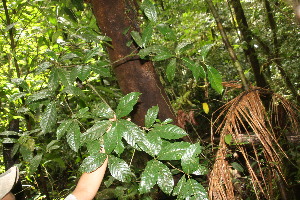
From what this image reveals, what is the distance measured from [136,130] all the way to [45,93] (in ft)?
2.17

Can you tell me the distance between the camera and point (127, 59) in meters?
1.42

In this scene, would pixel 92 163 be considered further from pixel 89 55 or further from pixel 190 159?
pixel 89 55

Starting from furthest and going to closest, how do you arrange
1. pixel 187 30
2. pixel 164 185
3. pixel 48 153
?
pixel 187 30 < pixel 48 153 < pixel 164 185

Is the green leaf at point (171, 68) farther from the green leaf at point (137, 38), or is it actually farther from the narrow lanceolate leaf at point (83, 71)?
the narrow lanceolate leaf at point (83, 71)

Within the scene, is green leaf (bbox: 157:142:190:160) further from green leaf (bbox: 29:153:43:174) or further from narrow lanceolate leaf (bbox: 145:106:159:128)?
green leaf (bbox: 29:153:43:174)

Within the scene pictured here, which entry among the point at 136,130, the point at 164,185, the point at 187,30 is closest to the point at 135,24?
the point at 136,130

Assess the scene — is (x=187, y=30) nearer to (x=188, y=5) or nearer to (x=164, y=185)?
(x=188, y=5)

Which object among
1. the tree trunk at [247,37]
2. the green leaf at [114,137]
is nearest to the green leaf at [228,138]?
the green leaf at [114,137]

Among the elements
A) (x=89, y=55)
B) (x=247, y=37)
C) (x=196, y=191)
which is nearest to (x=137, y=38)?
(x=89, y=55)

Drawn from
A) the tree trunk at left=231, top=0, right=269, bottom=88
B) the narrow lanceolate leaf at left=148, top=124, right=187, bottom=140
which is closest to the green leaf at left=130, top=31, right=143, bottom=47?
the narrow lanceolate leaf at left=148, top=124, right=187, bottom=140

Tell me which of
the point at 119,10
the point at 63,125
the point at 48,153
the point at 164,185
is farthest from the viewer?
the point at 48,153

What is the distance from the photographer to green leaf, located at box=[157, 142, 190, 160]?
98 cm

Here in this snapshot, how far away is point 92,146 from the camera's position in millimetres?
1032

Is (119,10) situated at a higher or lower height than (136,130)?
higher
